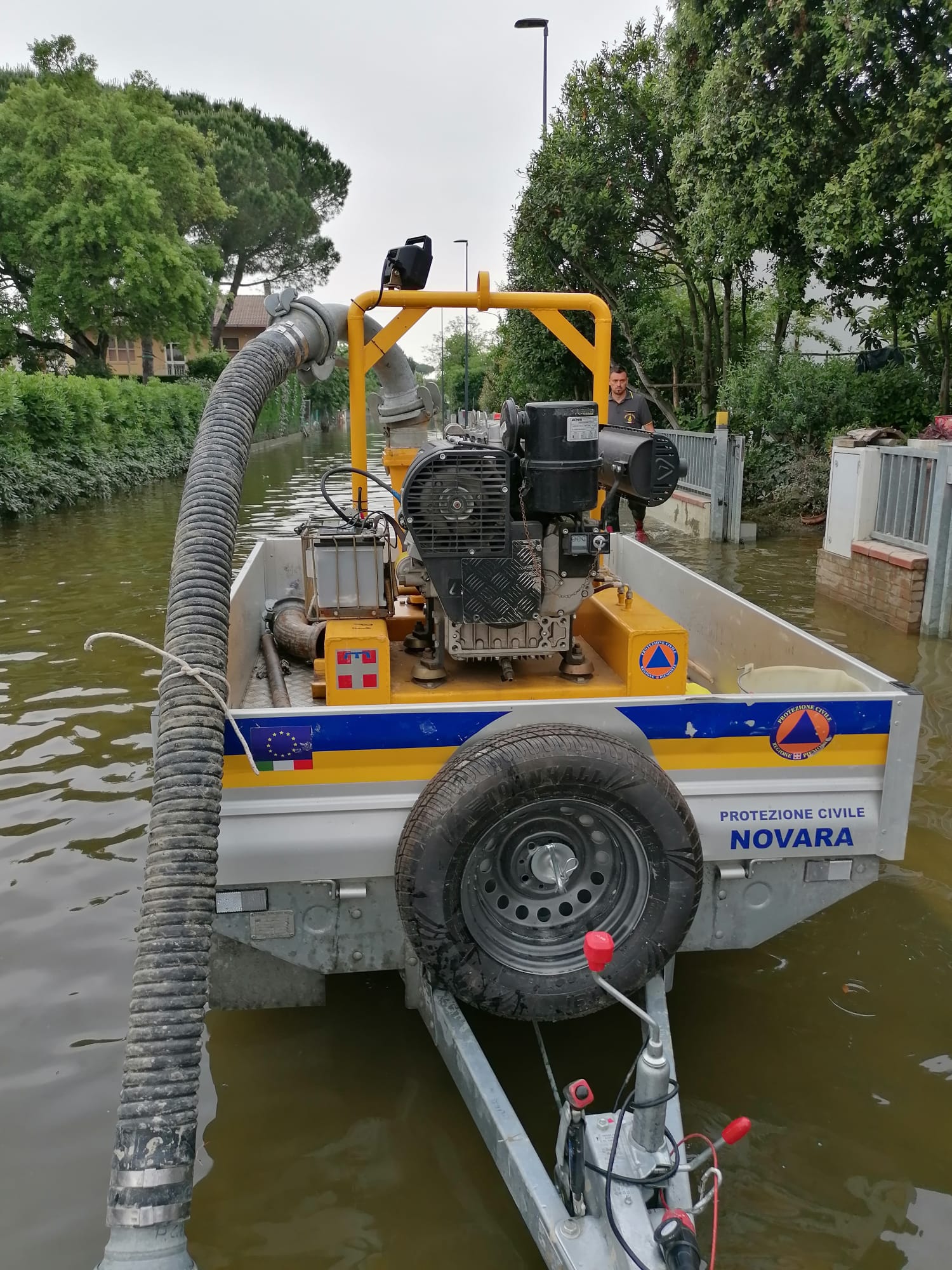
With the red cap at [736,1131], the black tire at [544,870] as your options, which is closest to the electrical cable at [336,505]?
the black tire at [544,870]

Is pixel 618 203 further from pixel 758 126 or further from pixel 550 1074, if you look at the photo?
pixel 550 1074

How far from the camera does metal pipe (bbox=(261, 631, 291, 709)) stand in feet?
13.0

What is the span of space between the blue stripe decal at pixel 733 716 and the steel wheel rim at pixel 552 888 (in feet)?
1.16

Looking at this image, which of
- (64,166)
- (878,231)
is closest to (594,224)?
(878,231)

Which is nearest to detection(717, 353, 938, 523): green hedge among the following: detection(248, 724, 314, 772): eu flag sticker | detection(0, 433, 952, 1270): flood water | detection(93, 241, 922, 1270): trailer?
detection(0, 433, 952, 1270): flood water

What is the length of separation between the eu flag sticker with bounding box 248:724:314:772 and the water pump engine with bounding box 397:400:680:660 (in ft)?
2.38

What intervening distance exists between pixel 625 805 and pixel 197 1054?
1.26 metres

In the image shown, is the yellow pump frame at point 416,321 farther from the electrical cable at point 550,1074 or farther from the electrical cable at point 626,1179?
the electrical cable at point 626,1179

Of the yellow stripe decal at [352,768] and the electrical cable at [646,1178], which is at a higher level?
the yellow stripe decal at [352,768]

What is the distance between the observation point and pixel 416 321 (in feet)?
15.0

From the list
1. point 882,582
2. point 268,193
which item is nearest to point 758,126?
point 882,582

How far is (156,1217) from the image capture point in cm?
218

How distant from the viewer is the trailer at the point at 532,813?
2.27 m

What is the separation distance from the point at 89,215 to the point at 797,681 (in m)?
27.6
